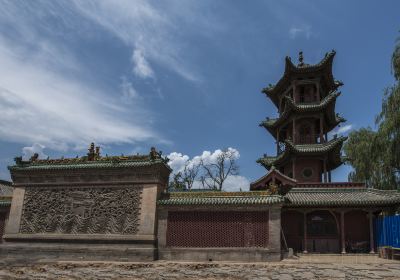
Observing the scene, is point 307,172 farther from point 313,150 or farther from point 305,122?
point 305,122

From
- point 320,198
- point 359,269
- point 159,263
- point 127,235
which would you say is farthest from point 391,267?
point 127,235

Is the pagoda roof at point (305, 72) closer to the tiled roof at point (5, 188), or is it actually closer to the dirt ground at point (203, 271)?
the dirt ground at point (203, 271)

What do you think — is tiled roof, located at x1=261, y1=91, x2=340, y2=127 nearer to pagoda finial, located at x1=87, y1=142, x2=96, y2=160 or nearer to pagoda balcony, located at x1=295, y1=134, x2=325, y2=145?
pagoda balcony, located at x1=295, y1=134, x2=325, y2=145

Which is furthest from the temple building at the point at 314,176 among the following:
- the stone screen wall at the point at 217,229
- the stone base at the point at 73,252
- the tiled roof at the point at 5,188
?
the tiled roof at the point at 5,188

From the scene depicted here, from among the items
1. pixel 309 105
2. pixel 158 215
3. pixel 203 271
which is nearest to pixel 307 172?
pixel 309 105

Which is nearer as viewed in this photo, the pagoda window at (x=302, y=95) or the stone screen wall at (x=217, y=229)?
the stone screen wall at (x=217, y=229)

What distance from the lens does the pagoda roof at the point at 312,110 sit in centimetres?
2542

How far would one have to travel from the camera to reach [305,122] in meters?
26.8

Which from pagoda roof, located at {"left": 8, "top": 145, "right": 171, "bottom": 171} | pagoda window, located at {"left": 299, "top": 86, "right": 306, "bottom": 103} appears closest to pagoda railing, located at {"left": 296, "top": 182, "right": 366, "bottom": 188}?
pagoda window, located at {"left": 299, "top": 86, "right": 306, "bottom": 103}

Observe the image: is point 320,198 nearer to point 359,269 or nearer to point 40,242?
point 359,269

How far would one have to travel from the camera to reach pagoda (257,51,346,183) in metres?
24.8

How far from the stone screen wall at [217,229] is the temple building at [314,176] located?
2.04 meters

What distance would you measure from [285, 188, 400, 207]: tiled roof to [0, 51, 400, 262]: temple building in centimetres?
5

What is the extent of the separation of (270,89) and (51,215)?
59.6 feet
